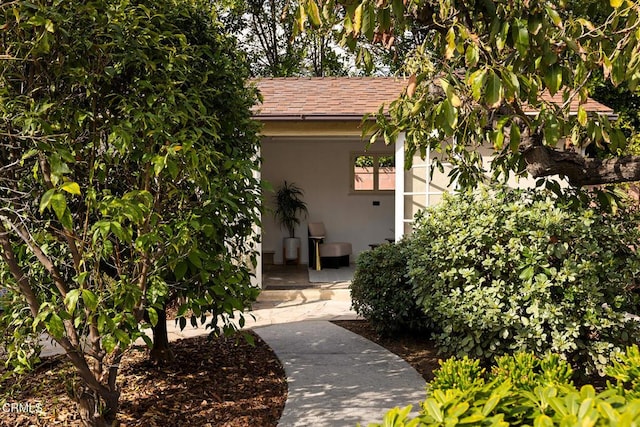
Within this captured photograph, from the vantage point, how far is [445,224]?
491 centimetres

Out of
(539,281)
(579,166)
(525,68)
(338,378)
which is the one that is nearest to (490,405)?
(525,68)

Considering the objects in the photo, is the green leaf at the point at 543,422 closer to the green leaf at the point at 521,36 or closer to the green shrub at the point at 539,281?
the green leaf at the point at 521,36

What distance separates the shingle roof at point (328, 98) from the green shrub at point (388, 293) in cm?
295

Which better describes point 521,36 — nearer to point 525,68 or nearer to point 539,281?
point 525,68

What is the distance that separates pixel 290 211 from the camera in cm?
1298

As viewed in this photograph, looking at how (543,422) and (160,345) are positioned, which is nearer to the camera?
(543,422)

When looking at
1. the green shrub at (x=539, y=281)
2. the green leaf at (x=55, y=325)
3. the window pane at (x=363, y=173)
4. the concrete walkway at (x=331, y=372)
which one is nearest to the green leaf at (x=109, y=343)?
the green leaf at (x=55, y=325)

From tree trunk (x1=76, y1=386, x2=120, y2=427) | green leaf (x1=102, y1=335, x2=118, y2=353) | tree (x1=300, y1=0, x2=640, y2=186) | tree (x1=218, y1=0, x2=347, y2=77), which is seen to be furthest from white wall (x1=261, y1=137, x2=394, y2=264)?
green leaf (x1=102, y1=335, x2=118, y2=353)

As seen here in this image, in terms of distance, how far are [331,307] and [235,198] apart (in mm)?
4869

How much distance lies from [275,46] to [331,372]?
1916cm

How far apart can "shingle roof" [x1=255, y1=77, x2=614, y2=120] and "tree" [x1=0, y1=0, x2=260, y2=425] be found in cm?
461

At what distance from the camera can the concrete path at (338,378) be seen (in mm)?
3982

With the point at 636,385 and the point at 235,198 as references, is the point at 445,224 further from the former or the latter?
the point at 636,385

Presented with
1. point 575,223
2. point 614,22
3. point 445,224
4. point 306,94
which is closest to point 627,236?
point 575,223
